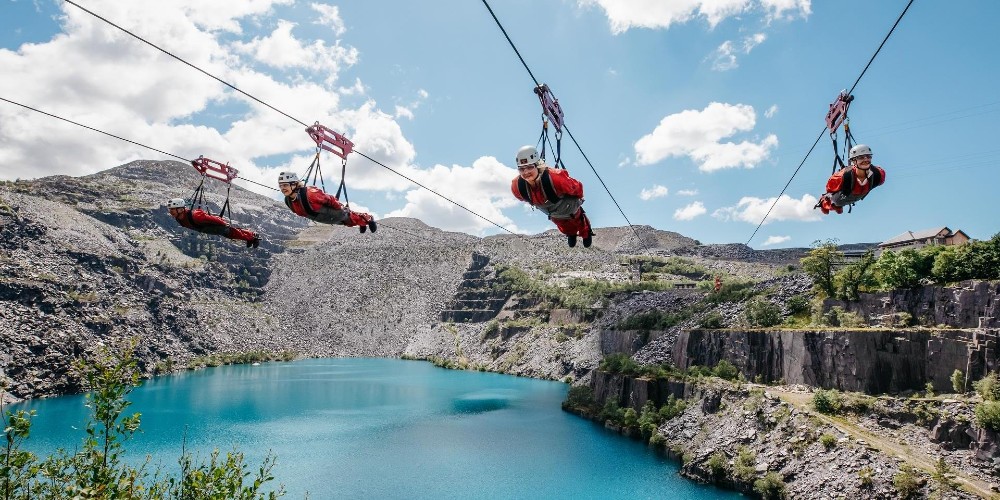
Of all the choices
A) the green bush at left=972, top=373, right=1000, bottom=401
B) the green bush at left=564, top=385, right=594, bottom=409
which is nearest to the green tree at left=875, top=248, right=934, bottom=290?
the green bush at left=972, top=373, right=1000, bottom=401

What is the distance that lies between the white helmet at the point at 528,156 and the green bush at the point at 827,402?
83.5 ft

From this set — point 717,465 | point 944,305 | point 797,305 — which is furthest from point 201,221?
point 797,305

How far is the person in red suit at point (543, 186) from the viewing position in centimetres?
938

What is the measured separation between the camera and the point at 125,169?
572 ft

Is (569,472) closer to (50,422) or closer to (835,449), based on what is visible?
(835,449)

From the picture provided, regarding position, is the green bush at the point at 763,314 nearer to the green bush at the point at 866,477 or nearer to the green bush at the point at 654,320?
the green bush at the point at 654,320

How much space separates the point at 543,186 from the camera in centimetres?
955

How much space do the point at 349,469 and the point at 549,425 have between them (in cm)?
1665

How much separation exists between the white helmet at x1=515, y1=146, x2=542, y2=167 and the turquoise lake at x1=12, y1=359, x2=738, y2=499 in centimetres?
1339

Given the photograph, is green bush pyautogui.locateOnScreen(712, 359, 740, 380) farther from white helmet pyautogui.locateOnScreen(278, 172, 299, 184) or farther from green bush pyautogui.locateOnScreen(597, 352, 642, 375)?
white helmet pyautogui.locateOnScreen(278, 172, 299, 184)

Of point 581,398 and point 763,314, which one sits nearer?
point 763,314

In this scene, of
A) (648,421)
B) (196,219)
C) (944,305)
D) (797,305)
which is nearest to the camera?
(196,219)

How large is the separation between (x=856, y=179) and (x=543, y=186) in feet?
25.7

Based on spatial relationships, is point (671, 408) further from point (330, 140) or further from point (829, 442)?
point (330, 140)
